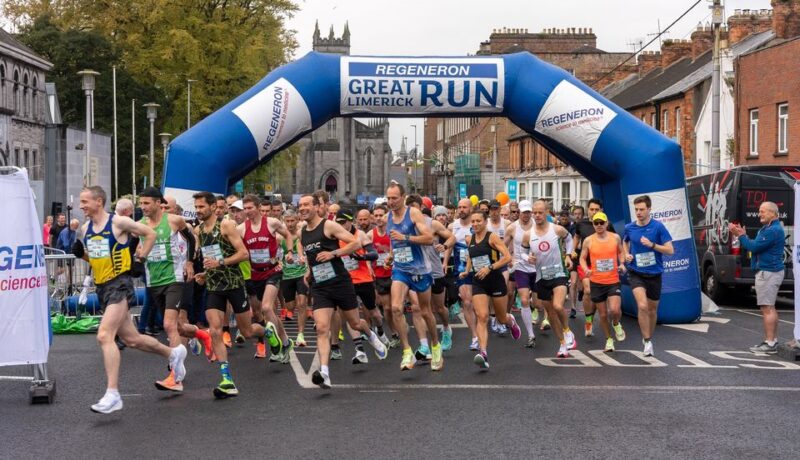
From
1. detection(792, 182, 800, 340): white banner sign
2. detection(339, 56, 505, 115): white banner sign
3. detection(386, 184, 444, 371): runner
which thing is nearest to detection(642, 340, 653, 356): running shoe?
detection(792, 182, 800, 340): white banner sign

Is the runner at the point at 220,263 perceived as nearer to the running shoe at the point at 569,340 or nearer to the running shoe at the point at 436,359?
the running shoe at the point at 436,359

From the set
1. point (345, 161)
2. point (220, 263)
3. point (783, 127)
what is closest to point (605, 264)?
point (220, 263)

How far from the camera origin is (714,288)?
2150 cm

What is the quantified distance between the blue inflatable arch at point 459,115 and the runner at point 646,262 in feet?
13.1

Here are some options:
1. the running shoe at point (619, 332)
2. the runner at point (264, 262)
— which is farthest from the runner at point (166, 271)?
the running shoe at point (619, 332)

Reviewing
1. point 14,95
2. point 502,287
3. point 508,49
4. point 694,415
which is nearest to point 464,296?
point 502,287

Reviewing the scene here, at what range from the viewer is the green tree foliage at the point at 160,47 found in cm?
4691

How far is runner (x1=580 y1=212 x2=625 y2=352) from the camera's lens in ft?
45.4

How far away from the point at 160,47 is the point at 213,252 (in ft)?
123

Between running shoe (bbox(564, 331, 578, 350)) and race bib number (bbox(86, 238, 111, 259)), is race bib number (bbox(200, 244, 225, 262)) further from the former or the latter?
running shoe (bbox(564, 331, 578, 350))

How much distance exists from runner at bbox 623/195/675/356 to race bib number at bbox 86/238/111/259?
20.0 ft

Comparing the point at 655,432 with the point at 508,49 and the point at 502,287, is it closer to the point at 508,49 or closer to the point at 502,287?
the point at 502,287

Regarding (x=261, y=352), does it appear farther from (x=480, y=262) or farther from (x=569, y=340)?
(x=569, y=340)

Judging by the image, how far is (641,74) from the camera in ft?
197
